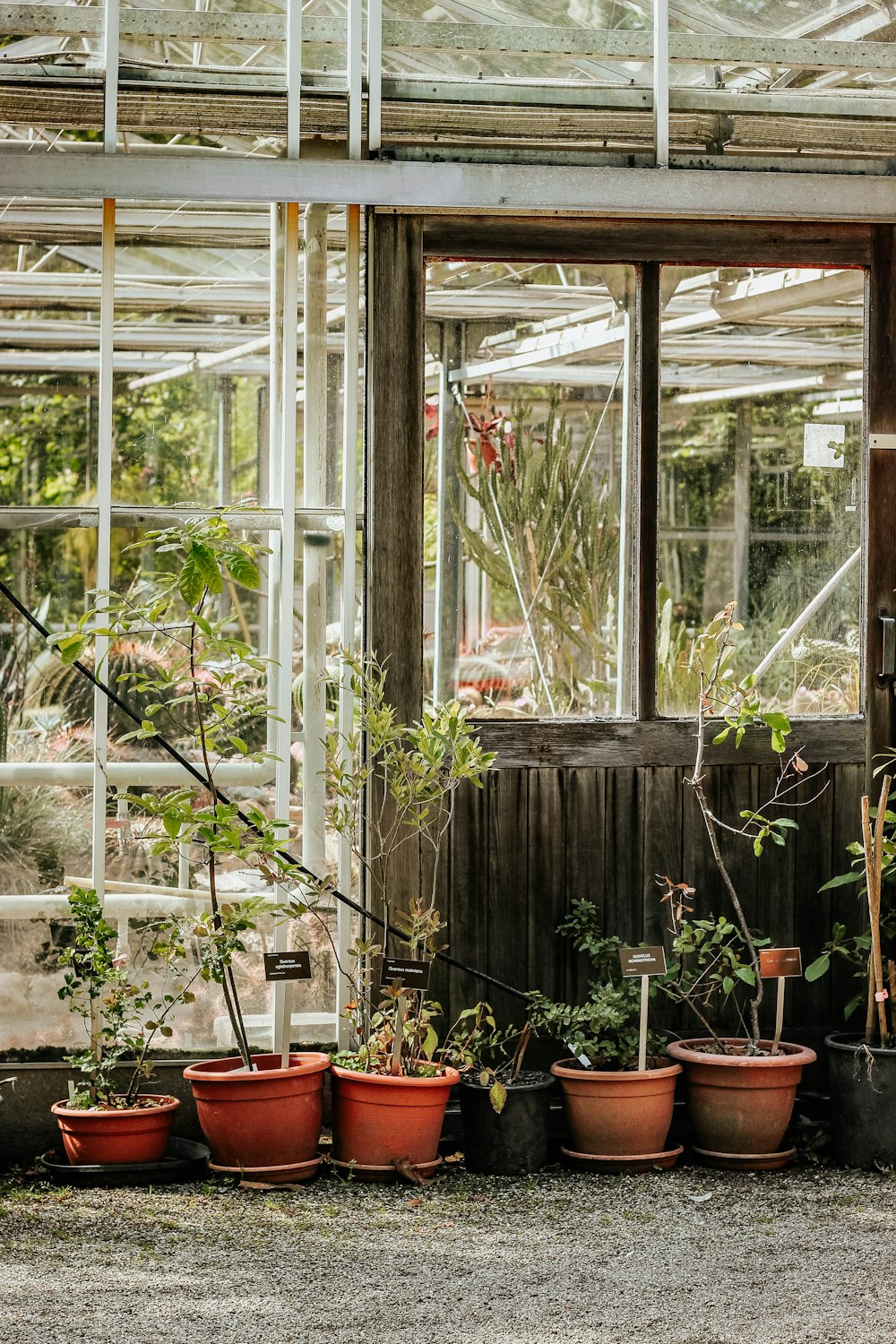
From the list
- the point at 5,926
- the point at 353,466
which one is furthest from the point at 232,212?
the point at 5,926

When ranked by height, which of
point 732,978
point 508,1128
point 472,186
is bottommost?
point 508,1128

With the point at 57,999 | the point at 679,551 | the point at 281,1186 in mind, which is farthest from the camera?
the point at 679,551

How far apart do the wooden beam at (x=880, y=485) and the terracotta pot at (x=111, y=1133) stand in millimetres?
2396

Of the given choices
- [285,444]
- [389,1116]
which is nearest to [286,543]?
[285,444]

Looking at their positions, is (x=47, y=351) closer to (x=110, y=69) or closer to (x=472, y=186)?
(x=110, y=69)

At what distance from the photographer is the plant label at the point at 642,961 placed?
4.42m

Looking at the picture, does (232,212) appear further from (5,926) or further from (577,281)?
(5,926)

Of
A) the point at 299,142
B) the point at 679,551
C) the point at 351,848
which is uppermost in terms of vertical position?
the point at 299,142

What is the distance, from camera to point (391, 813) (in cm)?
468

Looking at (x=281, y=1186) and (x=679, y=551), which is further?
(x=679, y=551)

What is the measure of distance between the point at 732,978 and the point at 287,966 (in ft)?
4.32

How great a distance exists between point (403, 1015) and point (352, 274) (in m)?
2.13

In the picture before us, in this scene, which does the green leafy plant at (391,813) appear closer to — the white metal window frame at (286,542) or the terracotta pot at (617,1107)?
the white metal window frame at (286,542)

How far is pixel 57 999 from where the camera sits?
15.1 feet
